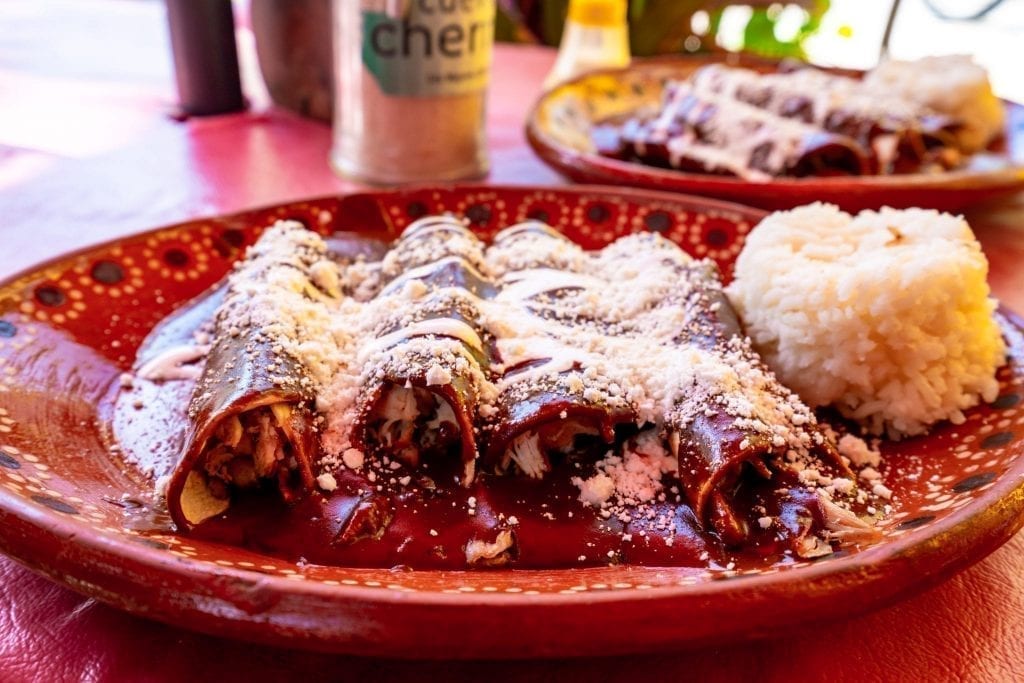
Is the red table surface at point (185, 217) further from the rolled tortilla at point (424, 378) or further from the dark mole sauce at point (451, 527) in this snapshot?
the rolled tortilla at point (424, 378)

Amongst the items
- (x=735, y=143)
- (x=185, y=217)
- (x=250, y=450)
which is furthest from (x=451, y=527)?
(x=735, y=143)

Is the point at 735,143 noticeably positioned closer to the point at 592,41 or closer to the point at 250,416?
the point at 592,41

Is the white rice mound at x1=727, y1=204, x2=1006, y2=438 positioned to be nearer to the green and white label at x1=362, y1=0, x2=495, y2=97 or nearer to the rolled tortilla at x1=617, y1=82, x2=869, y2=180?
the rolled tortilla at x1=617, y1=82, x2=869, y2=180

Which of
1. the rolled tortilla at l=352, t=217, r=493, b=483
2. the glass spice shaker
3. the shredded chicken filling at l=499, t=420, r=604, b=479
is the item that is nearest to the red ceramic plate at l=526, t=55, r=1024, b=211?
the glass spice shaker

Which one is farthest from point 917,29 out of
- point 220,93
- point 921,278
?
point 921,278

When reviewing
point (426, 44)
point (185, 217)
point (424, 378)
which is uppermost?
point (426, 44)

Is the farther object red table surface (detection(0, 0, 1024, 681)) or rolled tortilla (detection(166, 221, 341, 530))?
rolled tortilla (detection(166, 221, 341, 530))

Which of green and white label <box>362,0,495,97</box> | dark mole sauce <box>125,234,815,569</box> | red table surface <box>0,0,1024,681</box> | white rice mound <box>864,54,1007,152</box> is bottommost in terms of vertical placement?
red table surface <box>0,0,1024,681</box>
